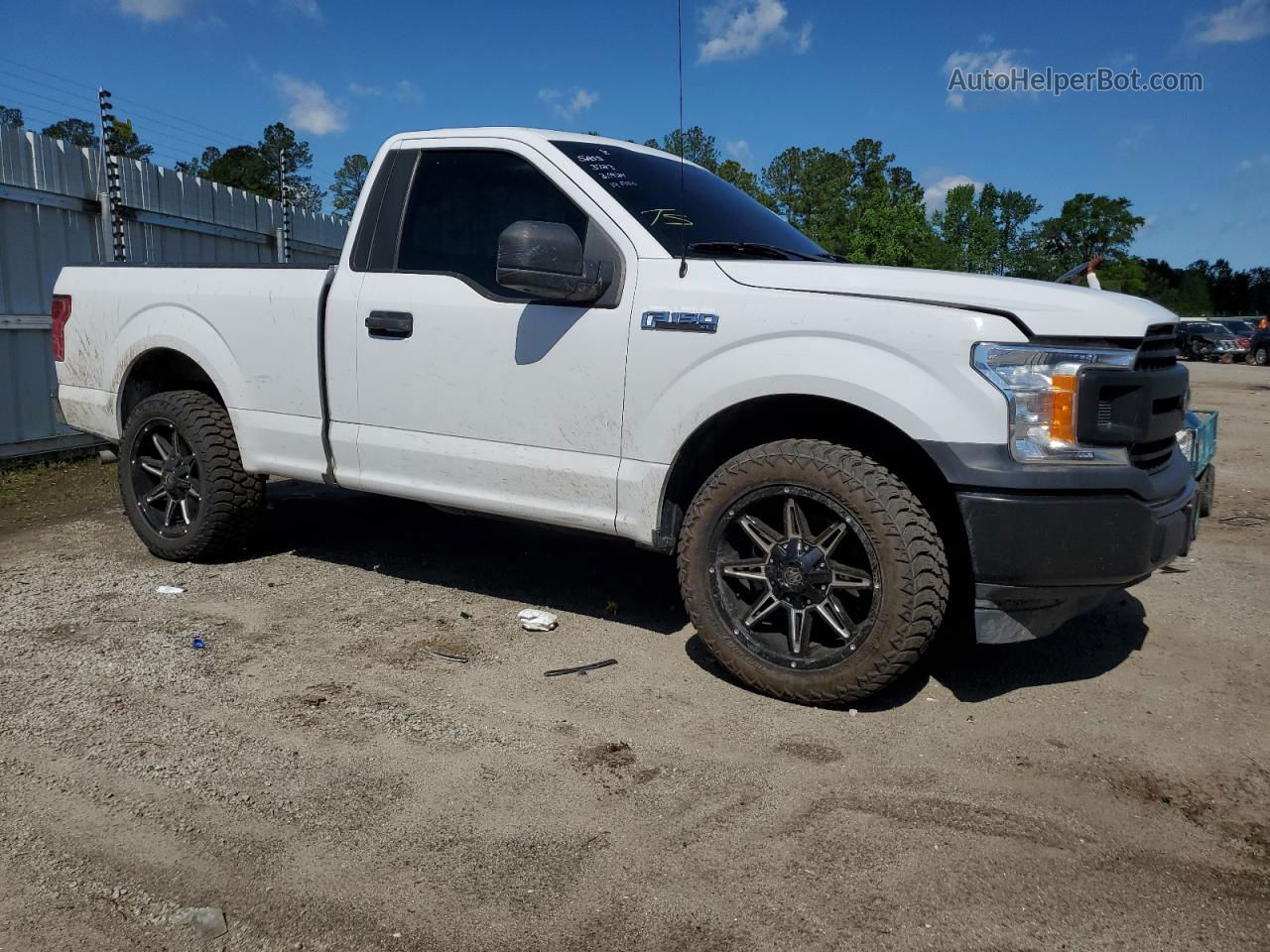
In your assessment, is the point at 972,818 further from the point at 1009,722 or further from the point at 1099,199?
the point at 1099,199

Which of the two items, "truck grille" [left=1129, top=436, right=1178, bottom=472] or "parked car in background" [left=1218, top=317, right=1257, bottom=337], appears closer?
"truck grille" [left=1129, top=436, right=1178, bottom=472]

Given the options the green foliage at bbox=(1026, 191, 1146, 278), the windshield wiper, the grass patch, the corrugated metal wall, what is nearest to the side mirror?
the windshield wiper

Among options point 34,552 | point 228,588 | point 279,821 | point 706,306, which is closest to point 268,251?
point 34,552

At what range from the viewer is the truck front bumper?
3.33m

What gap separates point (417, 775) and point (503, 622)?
1.49 metres

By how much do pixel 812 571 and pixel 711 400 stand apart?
0.71 m

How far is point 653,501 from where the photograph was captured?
400 centimetres

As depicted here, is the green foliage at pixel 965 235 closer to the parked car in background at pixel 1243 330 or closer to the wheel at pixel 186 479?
the parked car in background at pixel 1243 330

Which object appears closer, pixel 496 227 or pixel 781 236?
pixel 496 227

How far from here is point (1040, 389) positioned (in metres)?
3.32

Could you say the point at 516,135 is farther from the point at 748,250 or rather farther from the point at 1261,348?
the point at 1261,348

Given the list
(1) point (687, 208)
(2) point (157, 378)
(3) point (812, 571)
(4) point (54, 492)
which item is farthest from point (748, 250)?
(4) point (54, 492)

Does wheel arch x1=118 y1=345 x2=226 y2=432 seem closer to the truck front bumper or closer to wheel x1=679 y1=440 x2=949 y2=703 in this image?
wheel x1=679 y1=440 x2=949 y2=703

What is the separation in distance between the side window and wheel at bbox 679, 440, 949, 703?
1299 mm
